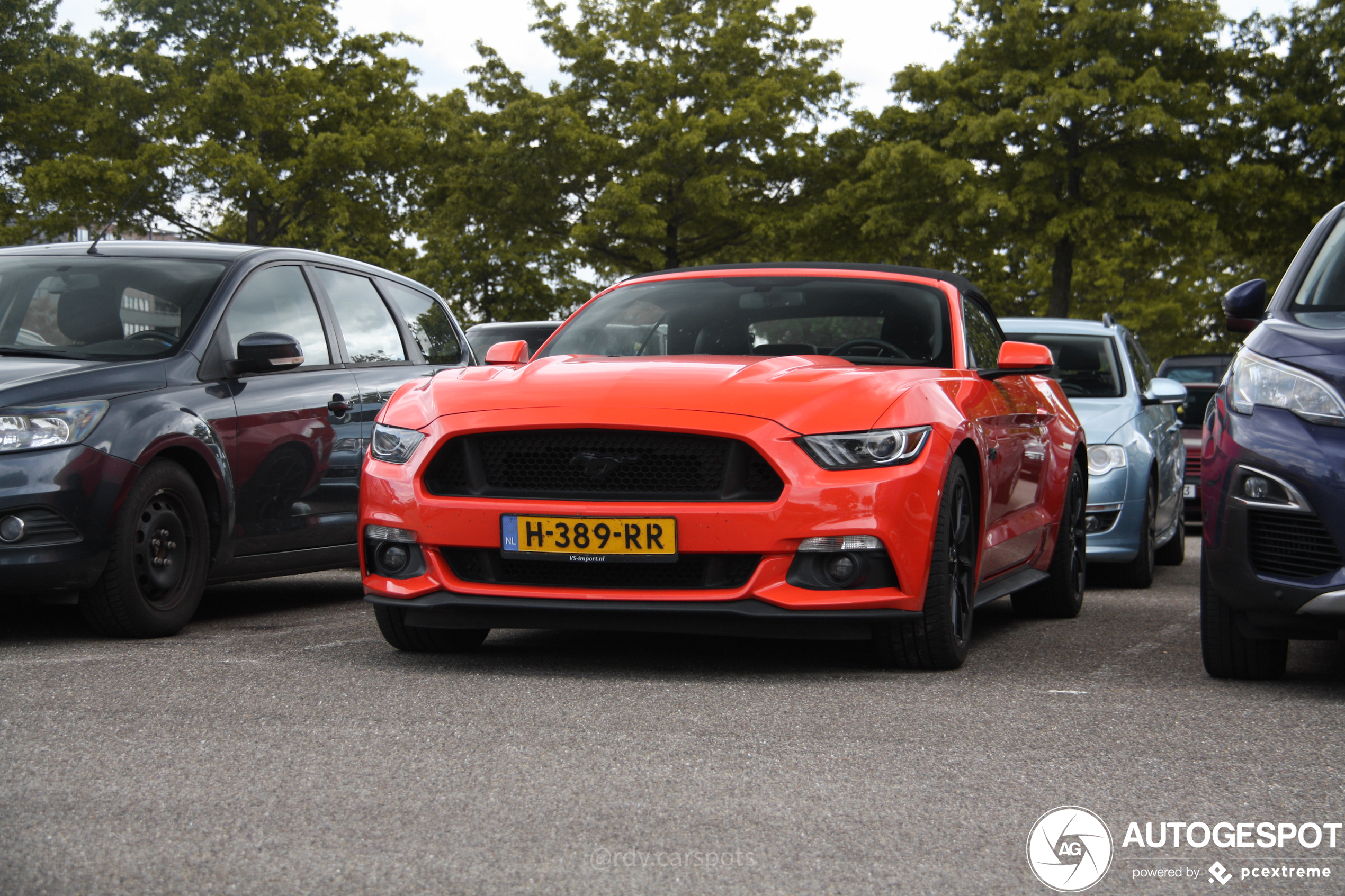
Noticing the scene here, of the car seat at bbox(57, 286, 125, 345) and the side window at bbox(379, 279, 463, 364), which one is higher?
the car seat at bbox(57, 286, 125, 345)

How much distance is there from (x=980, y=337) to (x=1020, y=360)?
67cm

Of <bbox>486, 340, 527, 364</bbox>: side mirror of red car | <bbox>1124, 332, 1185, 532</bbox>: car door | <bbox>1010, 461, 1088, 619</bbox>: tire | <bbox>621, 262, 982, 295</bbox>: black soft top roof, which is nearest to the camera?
<bbox>486, 340, 527, 364</bbox>: side mirror of red car

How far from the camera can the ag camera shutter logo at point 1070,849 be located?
3.00 m

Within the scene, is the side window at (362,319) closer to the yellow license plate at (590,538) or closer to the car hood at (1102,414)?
the yellow license plate at (590,538)

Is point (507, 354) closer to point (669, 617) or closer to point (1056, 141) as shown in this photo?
point (669, 617)

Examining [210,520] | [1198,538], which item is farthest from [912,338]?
[1198,538]

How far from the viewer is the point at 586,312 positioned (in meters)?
6.77

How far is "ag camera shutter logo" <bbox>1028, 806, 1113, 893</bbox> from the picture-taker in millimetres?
3002

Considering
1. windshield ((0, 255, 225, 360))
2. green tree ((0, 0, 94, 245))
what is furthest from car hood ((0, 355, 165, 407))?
green tree ((0, 0, 94, 245))

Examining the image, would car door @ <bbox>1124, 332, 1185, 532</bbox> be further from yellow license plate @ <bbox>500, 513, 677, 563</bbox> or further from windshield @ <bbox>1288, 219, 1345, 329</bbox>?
yellow license plate @ <bbox>500, 513, 677, 563</bbox>

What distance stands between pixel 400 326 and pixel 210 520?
2171mm

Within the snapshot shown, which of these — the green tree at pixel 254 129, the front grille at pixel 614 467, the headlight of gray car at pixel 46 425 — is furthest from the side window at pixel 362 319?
the green tree at pixel 254 129

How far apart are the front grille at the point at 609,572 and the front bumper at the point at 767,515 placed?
0.03m

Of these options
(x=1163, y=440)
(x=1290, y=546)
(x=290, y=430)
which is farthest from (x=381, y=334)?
(x=1163, y=440)
